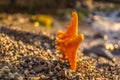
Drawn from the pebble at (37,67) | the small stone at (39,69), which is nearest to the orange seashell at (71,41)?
the pebble at (37,67)

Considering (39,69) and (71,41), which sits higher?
(71,41)

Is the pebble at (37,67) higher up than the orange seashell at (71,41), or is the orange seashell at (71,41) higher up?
the orange seashell at (71,41)

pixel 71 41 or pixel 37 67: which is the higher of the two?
pixel 71 41

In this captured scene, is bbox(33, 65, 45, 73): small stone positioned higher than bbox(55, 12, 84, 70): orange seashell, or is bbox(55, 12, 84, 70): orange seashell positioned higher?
bbox(55, 12, 84, 70): orange seashell

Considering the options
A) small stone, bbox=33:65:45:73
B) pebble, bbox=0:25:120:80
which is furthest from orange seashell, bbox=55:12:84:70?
small stone, bbox=33:65:45:73

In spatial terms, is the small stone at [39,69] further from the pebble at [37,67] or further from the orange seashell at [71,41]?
the orange seashell at [71,41]

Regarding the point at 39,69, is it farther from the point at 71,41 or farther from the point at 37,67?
the point at 71,41

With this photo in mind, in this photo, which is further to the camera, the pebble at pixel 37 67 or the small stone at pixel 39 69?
the small stone at pixel 39 69

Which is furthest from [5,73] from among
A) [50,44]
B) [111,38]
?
[111,38]

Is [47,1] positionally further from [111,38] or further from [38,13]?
[111,38]

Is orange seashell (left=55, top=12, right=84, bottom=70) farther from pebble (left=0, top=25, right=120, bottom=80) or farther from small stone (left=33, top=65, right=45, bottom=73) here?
small stone (left=33, top=65, right=45, bottom=73)

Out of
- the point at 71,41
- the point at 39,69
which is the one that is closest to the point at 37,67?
the point at 39,69
